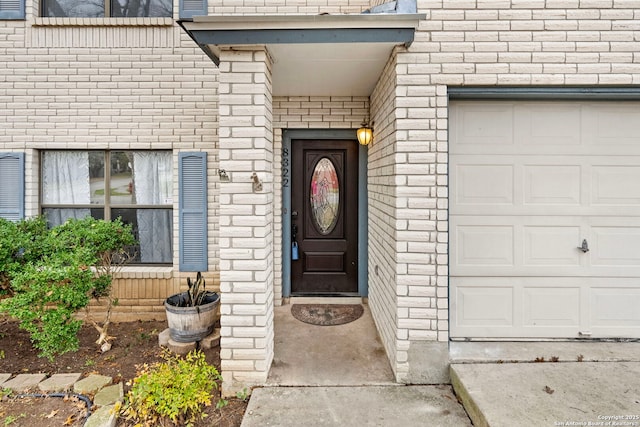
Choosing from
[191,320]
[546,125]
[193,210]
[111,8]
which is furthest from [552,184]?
[111,8]

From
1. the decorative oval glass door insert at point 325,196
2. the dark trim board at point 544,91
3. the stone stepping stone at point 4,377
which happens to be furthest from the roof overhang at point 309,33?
the stone stepping stone at point 4,377

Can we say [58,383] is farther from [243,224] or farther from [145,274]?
[243,224]

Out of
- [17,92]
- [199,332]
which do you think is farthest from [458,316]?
[17,92]

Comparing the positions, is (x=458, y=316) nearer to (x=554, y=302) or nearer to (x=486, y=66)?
(x=554, y=302)

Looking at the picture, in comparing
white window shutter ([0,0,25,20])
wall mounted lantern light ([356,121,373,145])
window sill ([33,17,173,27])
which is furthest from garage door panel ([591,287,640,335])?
white window shutter ([0,0,25,20])

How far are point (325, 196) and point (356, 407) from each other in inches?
112

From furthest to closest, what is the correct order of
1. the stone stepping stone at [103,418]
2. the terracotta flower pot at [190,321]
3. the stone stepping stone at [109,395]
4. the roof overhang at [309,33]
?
1. the terracotta flower pot at [190,321]
2. the stone stepping stone at [109,395]
3. the roof overhang at [309,33]
4. the stone stepping stone at [103,418]

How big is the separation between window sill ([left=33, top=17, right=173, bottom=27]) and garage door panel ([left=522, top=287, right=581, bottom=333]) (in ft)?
16.8

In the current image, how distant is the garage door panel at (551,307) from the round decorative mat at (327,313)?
1.87 meters

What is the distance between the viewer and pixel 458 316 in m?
3.27

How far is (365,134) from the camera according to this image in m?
4.38

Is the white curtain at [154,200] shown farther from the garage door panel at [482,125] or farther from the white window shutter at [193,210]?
the garage door panel at [482,125]

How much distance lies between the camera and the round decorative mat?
4.23m

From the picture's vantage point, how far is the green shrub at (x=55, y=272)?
124 inches
